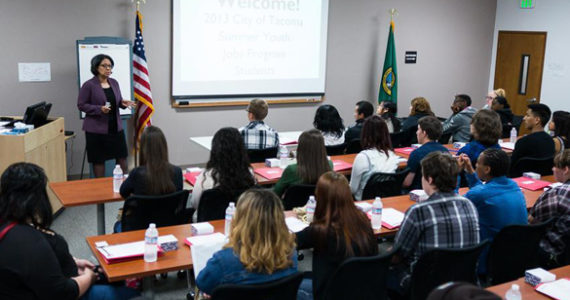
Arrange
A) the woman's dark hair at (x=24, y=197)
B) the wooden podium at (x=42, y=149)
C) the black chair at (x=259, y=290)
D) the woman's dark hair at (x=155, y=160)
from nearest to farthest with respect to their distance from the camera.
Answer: the black chair at (x=259, y=290)
the woman's dark hair at (x=24, y=197)
the woman's dark hair at (x=155, y=160)
the wooden podium at (x=42, y=149)

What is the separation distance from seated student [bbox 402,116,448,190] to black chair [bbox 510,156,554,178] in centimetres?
115

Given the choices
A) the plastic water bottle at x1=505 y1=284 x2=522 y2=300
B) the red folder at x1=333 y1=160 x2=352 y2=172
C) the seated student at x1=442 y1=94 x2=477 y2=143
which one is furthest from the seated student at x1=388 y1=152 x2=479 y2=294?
the seated student at x1=442 y1=94 x2=477 y2=143

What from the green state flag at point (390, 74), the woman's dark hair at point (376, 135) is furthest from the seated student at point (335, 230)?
the green state flag at point (390, 74)

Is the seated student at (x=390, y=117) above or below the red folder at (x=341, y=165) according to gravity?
above

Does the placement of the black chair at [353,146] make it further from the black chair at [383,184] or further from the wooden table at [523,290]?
the wooden table at [523,290]

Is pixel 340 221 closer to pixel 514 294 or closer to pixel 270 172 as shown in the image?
pixel 514 294

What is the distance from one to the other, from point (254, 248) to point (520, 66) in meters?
9.53

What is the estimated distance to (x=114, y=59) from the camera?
698cm

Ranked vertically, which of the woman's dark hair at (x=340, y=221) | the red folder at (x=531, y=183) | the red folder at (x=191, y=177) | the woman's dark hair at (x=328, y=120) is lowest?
the red folder at (x=191, y=177)

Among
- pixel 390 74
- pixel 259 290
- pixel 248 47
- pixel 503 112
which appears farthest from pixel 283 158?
pixel 390 74

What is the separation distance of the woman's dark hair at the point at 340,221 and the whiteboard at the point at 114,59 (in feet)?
15.4

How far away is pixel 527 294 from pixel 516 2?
29.9 feet

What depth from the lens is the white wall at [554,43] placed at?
9.91 metres

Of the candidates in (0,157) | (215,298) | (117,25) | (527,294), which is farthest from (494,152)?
(117,25)
